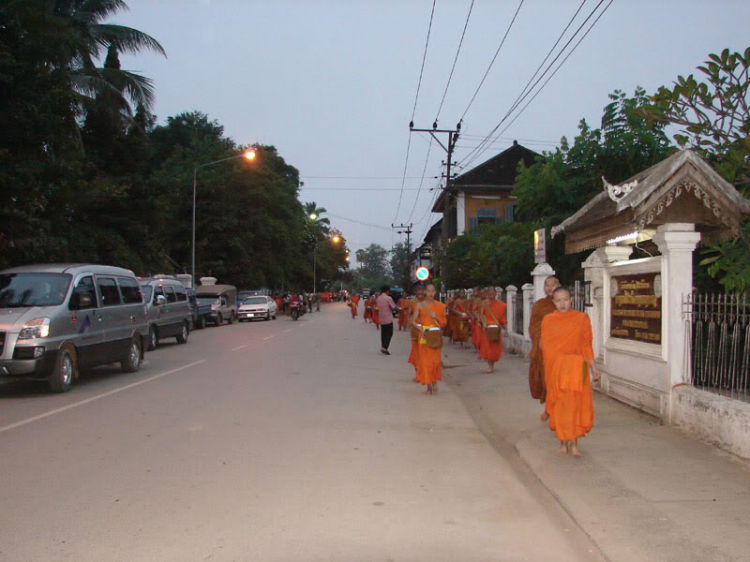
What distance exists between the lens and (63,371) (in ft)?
35.7

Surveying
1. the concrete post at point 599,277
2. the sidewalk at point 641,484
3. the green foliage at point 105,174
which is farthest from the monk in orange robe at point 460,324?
the green foliage at point 105,174

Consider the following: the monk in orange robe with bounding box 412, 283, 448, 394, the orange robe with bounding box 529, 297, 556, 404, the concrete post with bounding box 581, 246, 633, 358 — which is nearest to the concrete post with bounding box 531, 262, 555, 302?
the concrete post with bounding box 581, 246, 633, 358

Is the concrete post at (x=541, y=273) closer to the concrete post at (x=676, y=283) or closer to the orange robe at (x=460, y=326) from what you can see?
the orange robe at (x=460, y=326)

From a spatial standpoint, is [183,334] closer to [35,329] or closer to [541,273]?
[35,329]

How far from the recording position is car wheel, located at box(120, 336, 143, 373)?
44.6 feet

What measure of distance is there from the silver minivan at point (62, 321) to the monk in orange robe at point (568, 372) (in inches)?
294

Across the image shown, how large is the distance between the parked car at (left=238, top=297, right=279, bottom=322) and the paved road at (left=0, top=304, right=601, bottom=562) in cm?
2727

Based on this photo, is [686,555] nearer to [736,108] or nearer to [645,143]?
[736,108]

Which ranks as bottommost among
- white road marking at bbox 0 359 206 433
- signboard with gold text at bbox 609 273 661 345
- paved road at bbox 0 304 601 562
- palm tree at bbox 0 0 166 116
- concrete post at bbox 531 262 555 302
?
white road marking at bbox 0 359 206 433

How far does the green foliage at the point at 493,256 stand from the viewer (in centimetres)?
1952

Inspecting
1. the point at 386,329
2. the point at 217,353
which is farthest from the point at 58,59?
the point at 386,329

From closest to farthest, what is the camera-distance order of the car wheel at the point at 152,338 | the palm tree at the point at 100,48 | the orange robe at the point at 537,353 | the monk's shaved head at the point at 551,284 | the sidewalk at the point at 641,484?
1. the sidewalk at the point at 641,484
2. the orange robe at the point at 537,353
3. the monk's shaved head at the point at 551,284
4. the car wheel at the point at 152,338
5. the palm tree at the point at 100,48

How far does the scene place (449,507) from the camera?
5.31m

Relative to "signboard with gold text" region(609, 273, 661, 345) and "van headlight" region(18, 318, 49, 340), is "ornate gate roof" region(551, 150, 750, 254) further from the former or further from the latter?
"van headlight" region(18, 318, 49, 340)
